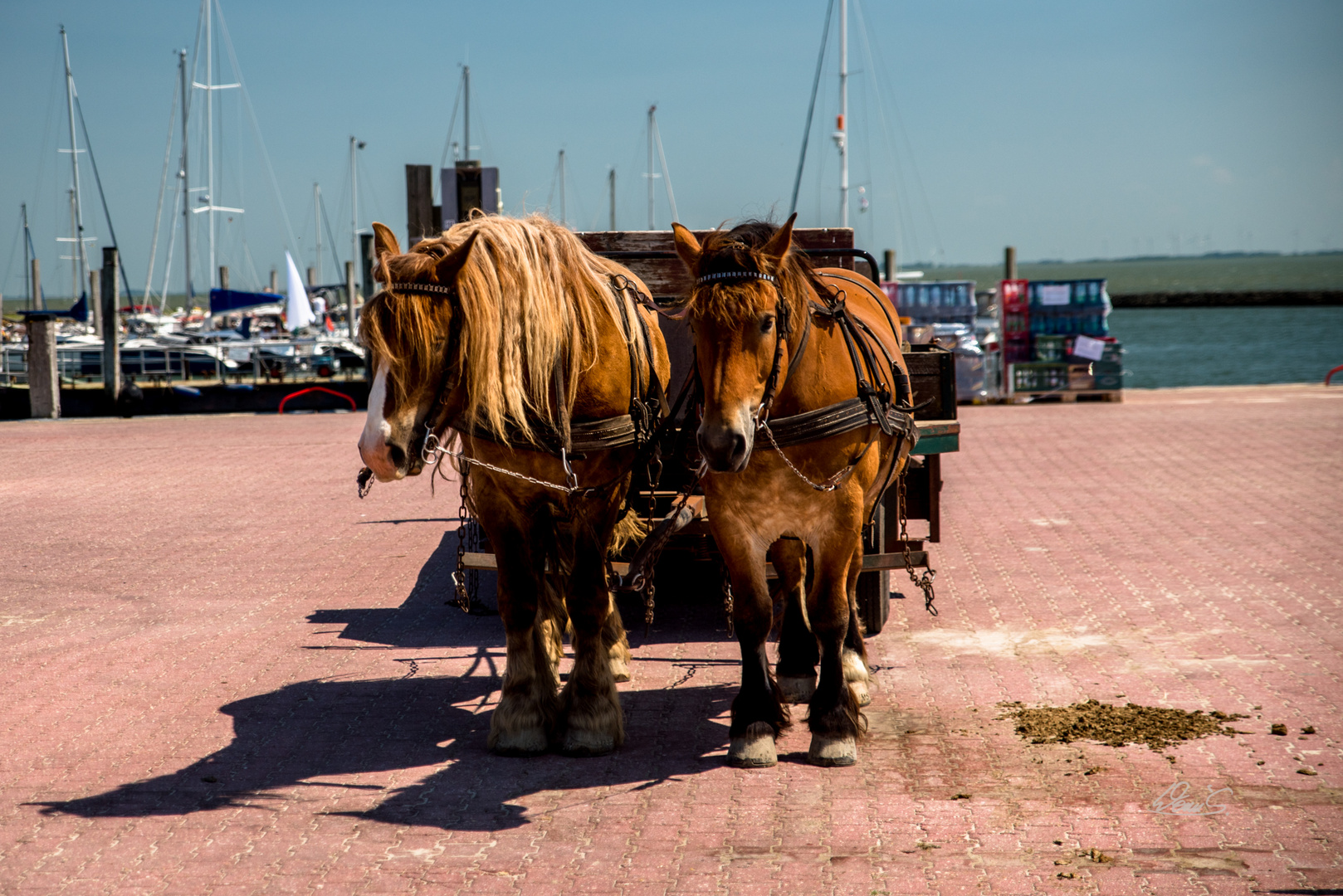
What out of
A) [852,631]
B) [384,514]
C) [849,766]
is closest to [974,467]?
[384,514]

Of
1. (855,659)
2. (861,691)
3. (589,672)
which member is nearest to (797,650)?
(855,659)

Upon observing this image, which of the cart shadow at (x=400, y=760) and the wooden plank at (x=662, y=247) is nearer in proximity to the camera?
the cart shadow at (x=400, y=760)

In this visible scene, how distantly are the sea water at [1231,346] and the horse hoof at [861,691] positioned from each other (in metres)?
30.5

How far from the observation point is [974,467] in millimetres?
13766

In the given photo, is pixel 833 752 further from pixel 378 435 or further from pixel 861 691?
pixel 378 435

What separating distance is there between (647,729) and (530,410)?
5.24ft

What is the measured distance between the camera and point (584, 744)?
4824 mm

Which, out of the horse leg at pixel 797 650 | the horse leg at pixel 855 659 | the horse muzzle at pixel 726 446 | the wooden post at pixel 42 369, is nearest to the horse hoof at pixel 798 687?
the horse leg at pixel 797 650

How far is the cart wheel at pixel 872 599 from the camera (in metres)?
6.70

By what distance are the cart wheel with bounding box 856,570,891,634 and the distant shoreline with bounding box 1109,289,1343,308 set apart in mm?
109193

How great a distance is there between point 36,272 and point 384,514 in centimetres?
5031

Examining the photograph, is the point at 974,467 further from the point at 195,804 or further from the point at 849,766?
the point at 195,804

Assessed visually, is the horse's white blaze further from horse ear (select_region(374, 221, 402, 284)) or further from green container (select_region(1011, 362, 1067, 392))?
green container (select_region(1011, 362, 1067, 392))

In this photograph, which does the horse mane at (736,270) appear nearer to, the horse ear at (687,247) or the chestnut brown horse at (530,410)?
the horse ear at (687,247)
